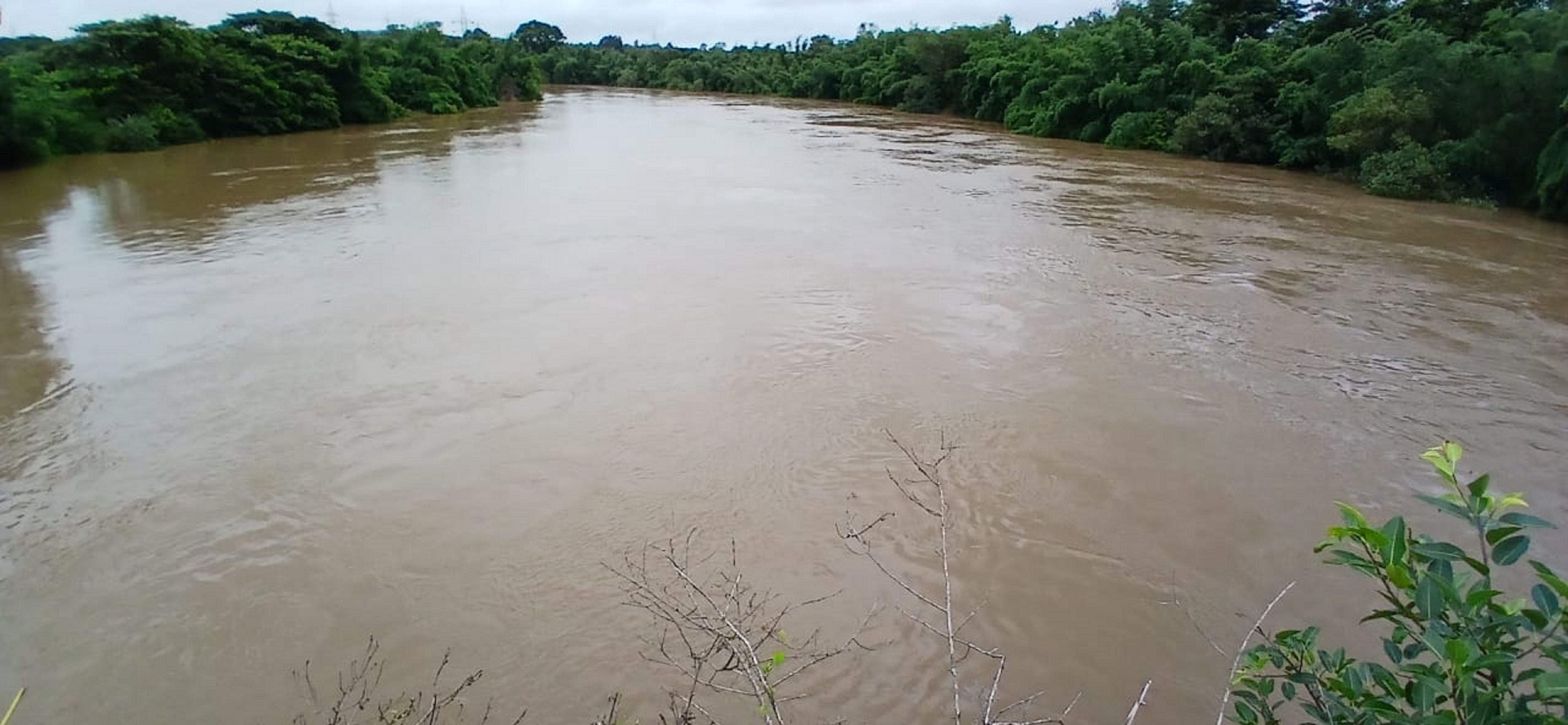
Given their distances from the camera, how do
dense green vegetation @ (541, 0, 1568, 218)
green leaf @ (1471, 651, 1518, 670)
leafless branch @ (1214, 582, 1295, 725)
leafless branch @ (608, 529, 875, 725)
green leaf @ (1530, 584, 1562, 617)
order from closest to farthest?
1. green leaf @ (1471, 651, 1518, 670)
2. green leaf @ (1530, 584, 1562, 617)
3. leafless branch @ (1214, 582, 1295, 725)
4. leafless branch @ (608, 529, 875, 725)
5. dense green vegetation @ (541, 0, 1568, 218)

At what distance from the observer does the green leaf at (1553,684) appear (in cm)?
108

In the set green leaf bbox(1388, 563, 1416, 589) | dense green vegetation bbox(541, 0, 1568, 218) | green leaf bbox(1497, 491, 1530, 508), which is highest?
dense green vegetation bbox(541, 0, 1568, 218)

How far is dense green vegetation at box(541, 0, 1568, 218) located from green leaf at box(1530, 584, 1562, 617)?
1404cm

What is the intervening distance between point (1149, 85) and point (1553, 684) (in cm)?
2234

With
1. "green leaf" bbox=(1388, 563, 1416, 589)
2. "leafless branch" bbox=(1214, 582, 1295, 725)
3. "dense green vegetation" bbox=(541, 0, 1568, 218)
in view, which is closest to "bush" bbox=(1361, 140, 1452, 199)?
"dense green vegetation" bbox=(541, 0, 1568, 218)

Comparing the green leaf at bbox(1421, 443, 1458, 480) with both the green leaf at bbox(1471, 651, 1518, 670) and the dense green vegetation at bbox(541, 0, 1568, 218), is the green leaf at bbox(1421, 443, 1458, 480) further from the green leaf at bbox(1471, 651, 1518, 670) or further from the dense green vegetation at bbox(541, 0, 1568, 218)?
the dense green vegetation at bbox(541, 0, 1568, 218)

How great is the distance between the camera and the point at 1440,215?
41.9 ft

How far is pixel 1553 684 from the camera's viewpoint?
42.8 inches

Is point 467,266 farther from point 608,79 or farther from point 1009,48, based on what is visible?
point 608,79

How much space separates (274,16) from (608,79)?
3788 centimetres

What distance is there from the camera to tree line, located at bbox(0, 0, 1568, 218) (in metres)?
13.7

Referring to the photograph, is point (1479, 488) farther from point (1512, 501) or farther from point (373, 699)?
point (373, 699)

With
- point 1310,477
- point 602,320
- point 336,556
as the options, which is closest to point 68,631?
point 336,556

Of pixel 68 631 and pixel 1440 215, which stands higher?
pixel 1440 215
